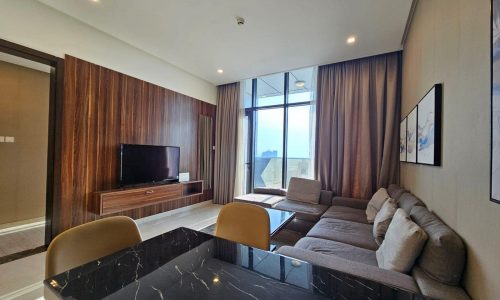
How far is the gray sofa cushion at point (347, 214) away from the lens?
2754 millimetres

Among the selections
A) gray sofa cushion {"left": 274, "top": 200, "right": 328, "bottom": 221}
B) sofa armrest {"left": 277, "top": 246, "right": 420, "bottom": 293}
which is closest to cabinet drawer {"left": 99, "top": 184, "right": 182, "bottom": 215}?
gray sofa cushion {"left": 274, "top": 200, "right": 328, "bottom": 221}

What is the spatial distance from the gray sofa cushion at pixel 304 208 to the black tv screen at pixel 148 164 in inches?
79.2

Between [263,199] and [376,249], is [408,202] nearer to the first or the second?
[376,249]

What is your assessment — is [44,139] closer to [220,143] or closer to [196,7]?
[220,143]

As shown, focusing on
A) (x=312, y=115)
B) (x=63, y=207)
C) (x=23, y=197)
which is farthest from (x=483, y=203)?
(x=23, y=197)

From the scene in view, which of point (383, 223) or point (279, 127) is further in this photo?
point (279, 127)

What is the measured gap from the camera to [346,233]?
7.48 feet

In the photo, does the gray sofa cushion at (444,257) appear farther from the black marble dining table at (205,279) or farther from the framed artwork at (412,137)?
the framed artwork at (412,137)

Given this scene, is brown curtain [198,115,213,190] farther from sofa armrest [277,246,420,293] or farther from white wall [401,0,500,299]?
white wall [401,0,500,299]

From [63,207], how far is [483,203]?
12.6ft

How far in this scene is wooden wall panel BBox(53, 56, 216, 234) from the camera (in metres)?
2.73

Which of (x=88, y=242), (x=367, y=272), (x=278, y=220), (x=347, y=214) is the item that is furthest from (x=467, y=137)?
(x=88, y=242)

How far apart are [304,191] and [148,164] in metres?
2.67

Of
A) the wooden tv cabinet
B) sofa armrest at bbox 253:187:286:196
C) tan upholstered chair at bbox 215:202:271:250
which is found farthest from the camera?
sofa armrest at bbox 253:187:286:196
